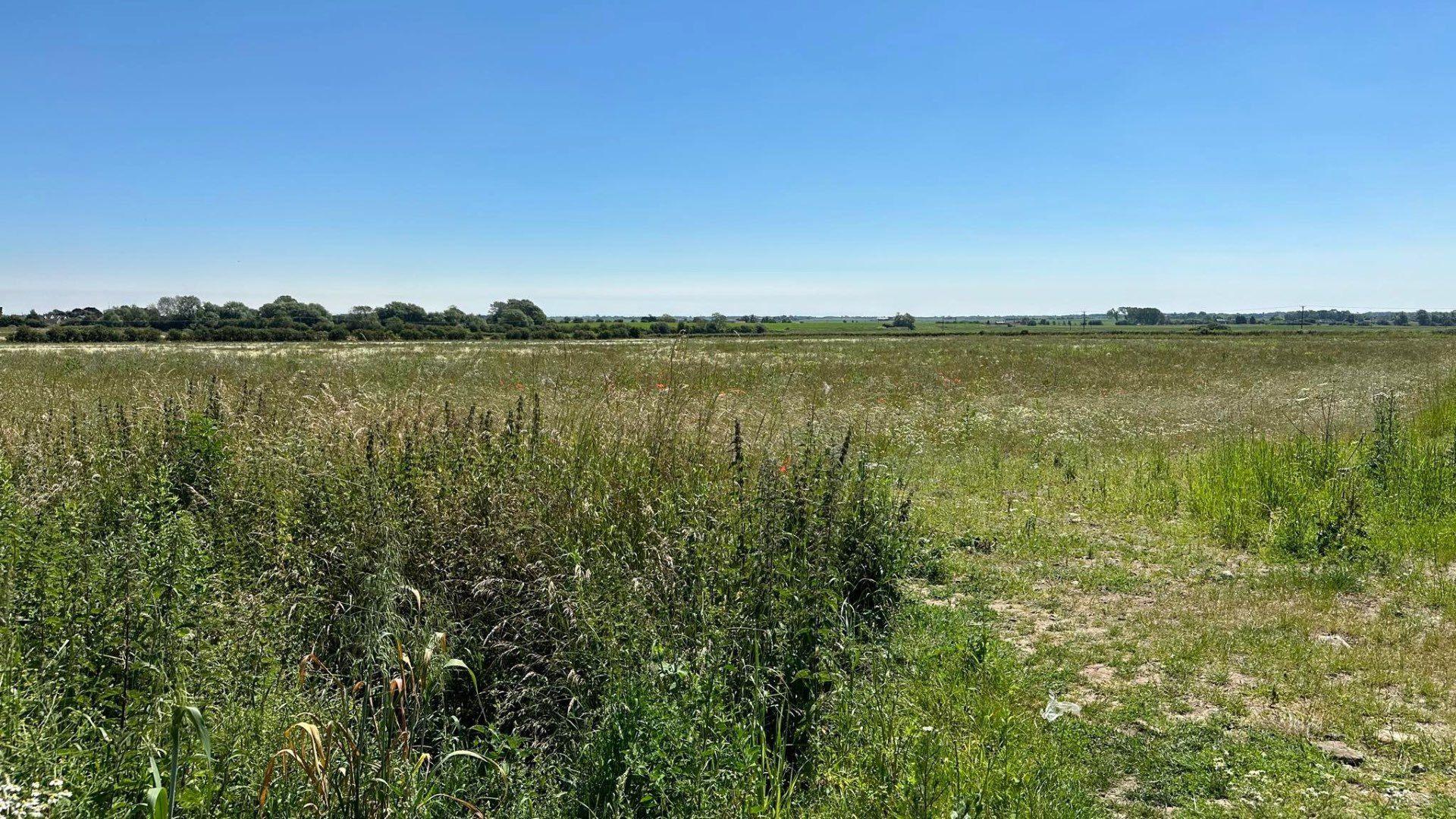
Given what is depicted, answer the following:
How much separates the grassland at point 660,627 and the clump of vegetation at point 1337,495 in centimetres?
6

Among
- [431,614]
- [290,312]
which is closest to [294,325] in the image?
[290,312]

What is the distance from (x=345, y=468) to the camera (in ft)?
18.4

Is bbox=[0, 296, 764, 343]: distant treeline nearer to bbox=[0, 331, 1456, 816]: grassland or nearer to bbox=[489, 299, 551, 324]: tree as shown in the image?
bbox=[489, 299, 551, 324]: tree

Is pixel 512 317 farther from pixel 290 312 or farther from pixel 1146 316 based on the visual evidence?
pixel 1146 316

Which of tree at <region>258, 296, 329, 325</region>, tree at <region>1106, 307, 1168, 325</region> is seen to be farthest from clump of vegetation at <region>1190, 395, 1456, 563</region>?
tree at <region>1106, 307, 1168, 325</region>

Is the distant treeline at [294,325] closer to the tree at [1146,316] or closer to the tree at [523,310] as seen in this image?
the tree at [523,310]

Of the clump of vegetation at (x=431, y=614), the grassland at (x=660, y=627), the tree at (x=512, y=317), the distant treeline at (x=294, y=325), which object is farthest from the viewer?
the tree at (x=512, y=317)

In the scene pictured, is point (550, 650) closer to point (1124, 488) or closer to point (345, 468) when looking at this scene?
point (345, 468)

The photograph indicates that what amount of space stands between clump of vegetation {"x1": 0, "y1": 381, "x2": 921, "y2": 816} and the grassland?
27 millimetres

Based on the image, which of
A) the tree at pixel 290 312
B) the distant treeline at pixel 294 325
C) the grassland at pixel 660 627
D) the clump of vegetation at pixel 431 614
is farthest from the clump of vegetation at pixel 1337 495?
the tree at pixel 290 312

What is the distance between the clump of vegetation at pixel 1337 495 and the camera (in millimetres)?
7191

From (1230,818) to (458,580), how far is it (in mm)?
4005

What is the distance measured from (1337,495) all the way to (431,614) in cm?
887

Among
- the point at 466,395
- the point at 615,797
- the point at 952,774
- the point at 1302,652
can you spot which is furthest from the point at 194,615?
the point at 466,395
